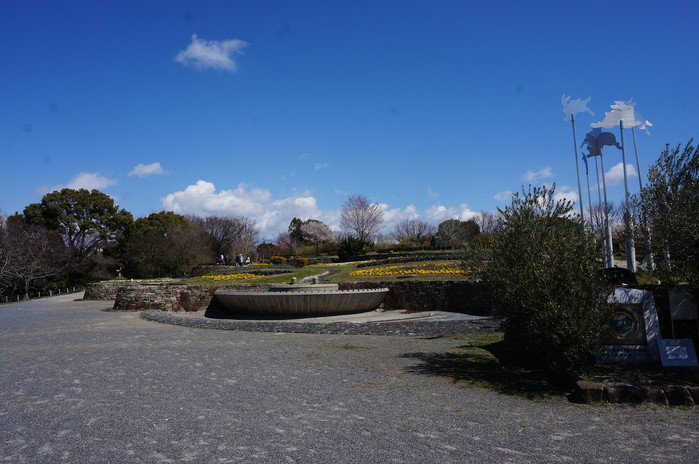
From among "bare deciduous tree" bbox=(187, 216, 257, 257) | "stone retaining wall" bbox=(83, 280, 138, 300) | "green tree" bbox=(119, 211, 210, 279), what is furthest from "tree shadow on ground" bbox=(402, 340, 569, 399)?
"bare deciduous tree" bbox=(187, 216, 257, 257)

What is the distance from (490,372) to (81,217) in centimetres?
4569

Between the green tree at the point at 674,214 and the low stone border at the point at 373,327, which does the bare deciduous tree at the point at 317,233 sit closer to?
the low stone border at the point at 373,327

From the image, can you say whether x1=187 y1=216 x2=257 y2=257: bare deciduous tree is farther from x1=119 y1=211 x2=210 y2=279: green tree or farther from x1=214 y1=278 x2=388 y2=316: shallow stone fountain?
x1=214 y1=278 x2=388 y2=316: shallow stone fountain

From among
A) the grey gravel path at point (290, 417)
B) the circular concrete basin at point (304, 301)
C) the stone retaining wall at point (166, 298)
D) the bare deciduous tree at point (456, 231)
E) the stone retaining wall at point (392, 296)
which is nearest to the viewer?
the grey gravel path at point (290, 417)

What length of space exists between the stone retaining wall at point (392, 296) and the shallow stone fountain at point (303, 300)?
83cm

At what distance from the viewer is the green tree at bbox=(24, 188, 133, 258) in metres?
42.1

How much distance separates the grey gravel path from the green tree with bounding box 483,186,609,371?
0.90 meters

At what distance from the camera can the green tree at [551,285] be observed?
18.9 feet

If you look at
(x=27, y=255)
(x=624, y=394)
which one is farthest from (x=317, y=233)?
(x=624, y=394)

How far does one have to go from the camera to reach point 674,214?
18.9ft

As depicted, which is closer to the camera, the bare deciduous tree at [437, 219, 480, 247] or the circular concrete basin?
the circular concrete basin

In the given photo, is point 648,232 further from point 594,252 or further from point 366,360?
point 366,360

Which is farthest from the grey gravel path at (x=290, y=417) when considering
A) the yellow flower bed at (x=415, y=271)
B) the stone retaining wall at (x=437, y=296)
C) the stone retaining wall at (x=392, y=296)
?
the yellow flower bed at (x=415, y=271)

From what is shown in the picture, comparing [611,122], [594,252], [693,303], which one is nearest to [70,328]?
[594,252]
